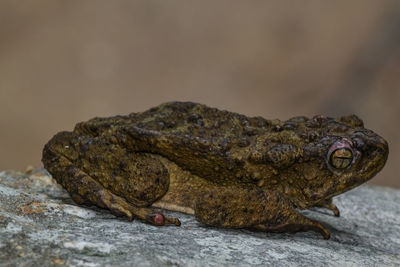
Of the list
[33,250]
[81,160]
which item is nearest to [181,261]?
[33,250]

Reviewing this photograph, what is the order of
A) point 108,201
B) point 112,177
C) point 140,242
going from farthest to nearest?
1. point 112,177
2. point 108,201
3. point 140,242

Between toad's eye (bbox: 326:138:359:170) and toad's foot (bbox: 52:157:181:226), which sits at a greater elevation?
toad's eye (bbox: 326:138:359:170)

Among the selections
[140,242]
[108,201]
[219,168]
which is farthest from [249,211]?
[108,201]

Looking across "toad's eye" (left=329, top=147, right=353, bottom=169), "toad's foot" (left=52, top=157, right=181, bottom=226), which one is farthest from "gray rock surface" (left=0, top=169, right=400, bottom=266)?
A: "toad's eye" (left=329, top=147, right=353, bottom=169)

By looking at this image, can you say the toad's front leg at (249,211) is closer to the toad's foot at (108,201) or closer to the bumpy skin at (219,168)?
the bumpy skin at (219,168)

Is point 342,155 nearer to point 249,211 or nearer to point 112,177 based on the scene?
point 249,211

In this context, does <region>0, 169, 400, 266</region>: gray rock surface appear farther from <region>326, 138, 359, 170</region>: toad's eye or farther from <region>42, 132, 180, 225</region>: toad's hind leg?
<region>326, 138, 359, 170</region>: toad's eye
